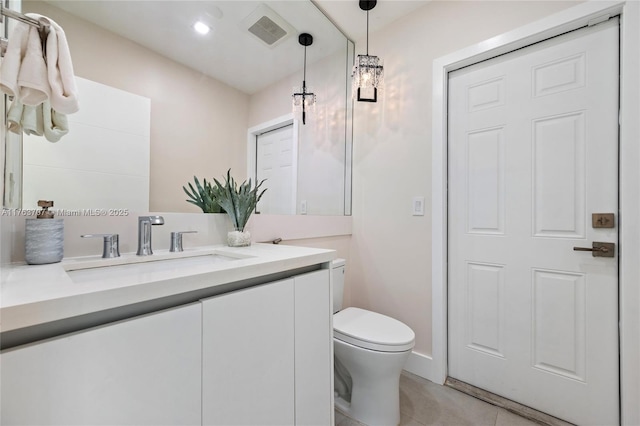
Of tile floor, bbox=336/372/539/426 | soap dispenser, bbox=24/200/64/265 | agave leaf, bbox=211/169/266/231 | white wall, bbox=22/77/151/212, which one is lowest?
tile floor, bbox=336/372/539/426

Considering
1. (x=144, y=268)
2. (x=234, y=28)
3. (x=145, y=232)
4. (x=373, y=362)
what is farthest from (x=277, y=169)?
(x=373, y=362)

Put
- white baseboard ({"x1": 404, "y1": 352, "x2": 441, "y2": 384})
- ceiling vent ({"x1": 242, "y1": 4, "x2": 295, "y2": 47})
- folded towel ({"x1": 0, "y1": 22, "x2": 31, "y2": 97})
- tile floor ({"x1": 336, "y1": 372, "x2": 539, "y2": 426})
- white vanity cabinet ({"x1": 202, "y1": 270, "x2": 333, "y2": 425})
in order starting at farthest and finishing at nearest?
1. white baseboard ({"x1": 404, "y1": 352, "x2": 441, "y2": 384})
2. ceiling vent ({"x1": 242, "y1": 4, "x2": 295, "y2": 47})
3. tile floor ({"x1": 336, "y1": 372, "x2": 539, "y2": 426})
4. white vanity cabinet ({"x1": 202, "y1": 270, "x2": 333, "y2": 425})
5. folded towel ({"x1": 0, "y1": 22, "x2": 31, "y2": 97})

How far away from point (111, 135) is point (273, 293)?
91 centimetres

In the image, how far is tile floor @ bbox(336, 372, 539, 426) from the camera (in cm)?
137

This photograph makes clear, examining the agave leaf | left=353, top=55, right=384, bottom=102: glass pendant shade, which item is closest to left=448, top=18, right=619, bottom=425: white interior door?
left=353, top=55, right=384, bottom=102: glass pendant shade

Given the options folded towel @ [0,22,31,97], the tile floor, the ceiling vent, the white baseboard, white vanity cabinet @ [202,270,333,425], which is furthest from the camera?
the white baseboard

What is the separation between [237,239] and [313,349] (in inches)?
23.1

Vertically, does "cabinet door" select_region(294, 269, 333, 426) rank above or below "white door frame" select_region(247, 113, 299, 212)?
below

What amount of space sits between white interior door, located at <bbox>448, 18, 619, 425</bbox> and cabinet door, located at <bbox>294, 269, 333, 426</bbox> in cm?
100

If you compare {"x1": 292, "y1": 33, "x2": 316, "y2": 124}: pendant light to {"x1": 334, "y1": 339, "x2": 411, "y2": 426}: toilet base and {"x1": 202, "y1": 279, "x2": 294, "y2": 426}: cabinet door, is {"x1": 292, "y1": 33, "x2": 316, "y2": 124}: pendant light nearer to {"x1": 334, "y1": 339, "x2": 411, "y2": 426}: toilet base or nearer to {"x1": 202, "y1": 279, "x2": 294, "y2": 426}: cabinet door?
{"x1": 202, "y1": 279, "x2": 294, "y2": 426}: cabinet door

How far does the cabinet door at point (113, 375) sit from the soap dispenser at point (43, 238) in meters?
0.46

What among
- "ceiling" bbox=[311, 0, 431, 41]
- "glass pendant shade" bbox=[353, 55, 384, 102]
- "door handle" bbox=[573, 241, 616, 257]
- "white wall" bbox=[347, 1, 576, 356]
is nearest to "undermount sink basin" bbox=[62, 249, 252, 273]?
"white wall" bbox=[347, 1, 576, 356]

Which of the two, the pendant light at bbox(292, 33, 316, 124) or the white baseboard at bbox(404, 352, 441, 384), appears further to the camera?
the pendant light at bbox(292, 33, 316, 124)

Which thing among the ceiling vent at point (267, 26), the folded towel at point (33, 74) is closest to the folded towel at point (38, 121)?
the folded towel at point (33, 74)
